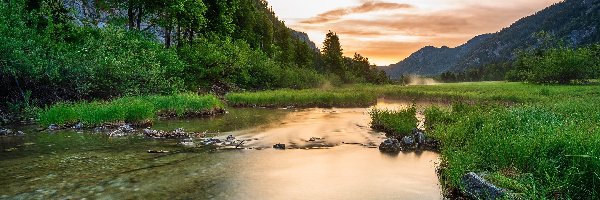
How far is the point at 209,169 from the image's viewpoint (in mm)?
14484

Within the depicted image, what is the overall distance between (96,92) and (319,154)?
860 inches

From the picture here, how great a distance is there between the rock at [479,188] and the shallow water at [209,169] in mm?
1585

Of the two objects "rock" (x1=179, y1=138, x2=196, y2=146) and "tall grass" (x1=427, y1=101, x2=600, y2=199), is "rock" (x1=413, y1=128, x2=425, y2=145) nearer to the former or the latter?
"tall grass" (x1=427, y1=101, x2=600, y2=199)

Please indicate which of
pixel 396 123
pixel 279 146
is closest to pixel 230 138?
pixel 279 146

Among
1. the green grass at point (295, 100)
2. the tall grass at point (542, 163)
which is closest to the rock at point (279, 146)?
the tall grass at point (542, 163)

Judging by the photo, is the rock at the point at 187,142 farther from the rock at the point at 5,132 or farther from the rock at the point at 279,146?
the rock at the point at 5,132

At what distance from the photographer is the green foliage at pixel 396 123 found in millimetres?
21050

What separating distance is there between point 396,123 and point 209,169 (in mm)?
11350

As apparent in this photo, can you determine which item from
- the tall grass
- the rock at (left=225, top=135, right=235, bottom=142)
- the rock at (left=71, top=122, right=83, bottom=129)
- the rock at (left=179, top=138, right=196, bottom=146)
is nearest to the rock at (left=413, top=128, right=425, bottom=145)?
the tall grass

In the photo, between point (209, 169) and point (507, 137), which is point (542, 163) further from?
point (209, 169)

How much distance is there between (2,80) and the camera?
2580 centimetres

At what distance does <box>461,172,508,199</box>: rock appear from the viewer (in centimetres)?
866

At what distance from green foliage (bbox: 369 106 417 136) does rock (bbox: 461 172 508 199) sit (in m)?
10.8

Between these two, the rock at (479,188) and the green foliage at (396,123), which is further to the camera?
the green foliage at (396,123)
